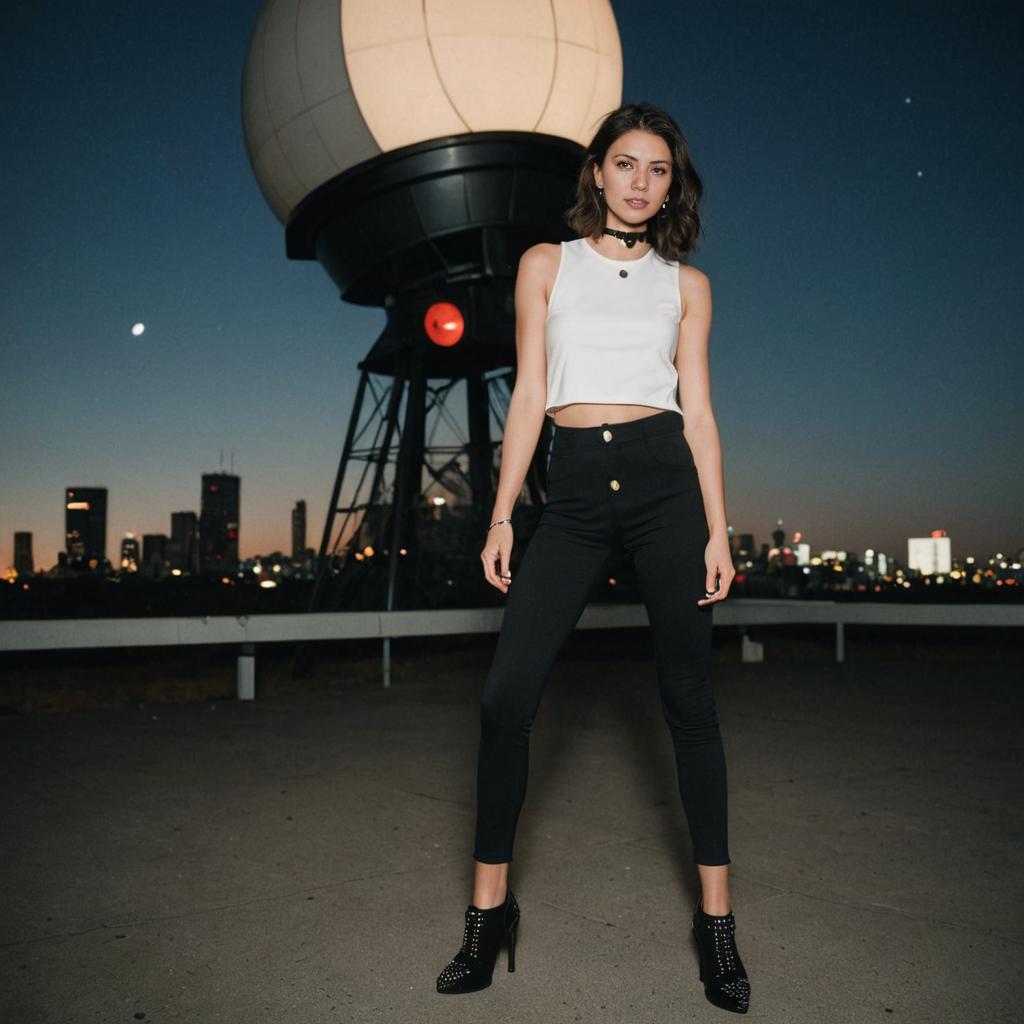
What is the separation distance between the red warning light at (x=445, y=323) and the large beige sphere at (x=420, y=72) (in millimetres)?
1882

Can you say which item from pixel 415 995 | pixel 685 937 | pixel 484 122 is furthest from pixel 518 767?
pixel 484 122

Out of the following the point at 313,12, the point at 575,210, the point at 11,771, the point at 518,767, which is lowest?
the point at 11,771

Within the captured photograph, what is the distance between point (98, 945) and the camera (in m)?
2.61

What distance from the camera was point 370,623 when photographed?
8.53 m

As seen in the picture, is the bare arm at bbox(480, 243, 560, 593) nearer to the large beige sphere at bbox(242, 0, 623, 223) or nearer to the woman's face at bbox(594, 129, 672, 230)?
the woman's face at bbox(594, 129, 672, 230)

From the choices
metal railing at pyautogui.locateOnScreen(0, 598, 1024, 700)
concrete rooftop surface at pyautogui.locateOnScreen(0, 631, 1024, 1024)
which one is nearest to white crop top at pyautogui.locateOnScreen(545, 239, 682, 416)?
concrete rooftop surface at pyautogui.locateOnScreen(0, 631, 1024, 1024)

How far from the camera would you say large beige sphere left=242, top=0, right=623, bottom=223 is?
33.6ft

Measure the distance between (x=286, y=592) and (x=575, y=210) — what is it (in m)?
22.5

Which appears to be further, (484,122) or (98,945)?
(484,122)

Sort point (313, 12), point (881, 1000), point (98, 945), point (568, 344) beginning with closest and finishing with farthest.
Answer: point (881, 1000) → point (568, 344) → point (98, 945) → point (313, 12)

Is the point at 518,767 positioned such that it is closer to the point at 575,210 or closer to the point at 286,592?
the point at 575,210

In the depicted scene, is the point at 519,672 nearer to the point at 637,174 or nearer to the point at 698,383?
the point at 698,383

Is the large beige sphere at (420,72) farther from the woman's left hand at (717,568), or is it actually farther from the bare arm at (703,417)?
the woman's left hand at (717,568)

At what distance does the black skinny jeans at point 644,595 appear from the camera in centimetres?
233
